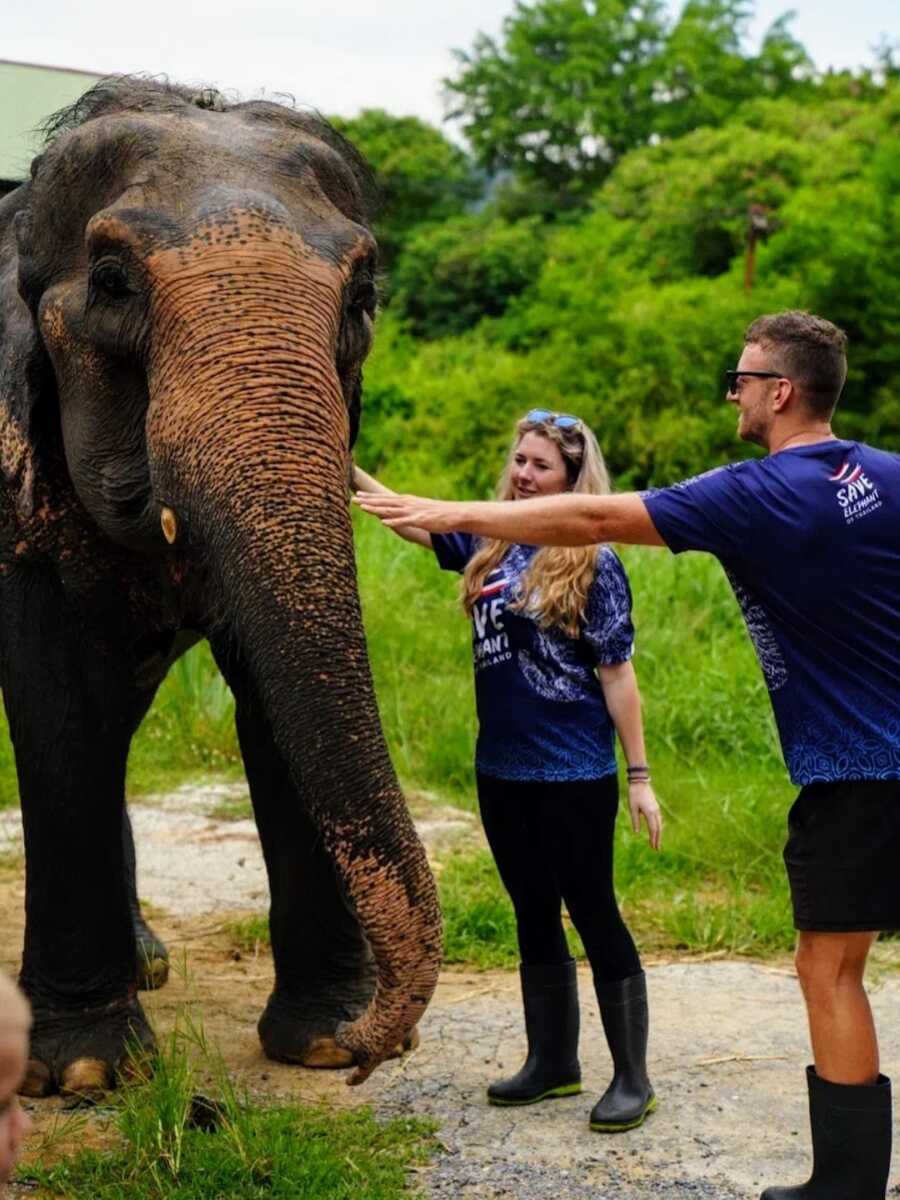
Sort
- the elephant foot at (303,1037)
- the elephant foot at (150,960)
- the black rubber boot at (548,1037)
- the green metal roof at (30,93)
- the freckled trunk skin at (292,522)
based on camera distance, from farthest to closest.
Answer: the green metal roof at (30,93) < the elephant foot at (150,960) < the elephant foot at (303,1037) < the black rubber boot at (548,1037) < the freckled trunk skin at (292,522)

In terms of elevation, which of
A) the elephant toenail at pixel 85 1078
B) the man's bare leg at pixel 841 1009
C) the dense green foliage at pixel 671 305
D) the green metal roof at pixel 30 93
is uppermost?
the dense green foliage at pixel 671 305

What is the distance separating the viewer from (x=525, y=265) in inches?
1313

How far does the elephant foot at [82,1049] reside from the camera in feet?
14.8

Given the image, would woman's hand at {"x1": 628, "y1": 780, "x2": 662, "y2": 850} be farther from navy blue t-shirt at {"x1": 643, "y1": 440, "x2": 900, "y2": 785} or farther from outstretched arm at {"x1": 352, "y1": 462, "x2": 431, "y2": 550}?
outstretched arm at {"x1": 352, "y1": 462, "x2": 431, "y2": 550}

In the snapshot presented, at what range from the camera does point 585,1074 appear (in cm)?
470

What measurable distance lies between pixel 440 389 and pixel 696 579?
14869mm

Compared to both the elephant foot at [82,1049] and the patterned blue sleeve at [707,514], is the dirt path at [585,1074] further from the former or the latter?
the patterned blue sleeve at [707,514]

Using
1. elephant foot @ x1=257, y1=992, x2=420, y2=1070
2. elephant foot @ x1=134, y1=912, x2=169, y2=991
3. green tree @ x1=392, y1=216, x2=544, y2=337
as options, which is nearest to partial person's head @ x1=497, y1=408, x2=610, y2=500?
elephant foot @ x1=257, y1=992, x2=420, y2=1070

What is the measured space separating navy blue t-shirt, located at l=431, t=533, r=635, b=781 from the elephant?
0.60 metres

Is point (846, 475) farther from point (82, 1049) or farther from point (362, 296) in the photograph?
point (82, 1049)

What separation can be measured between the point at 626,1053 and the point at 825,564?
1388 mm

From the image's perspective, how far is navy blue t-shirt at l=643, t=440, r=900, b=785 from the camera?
3641 mm

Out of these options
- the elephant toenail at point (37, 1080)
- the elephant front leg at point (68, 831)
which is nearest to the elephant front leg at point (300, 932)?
the elephant front leg at point (68, 831)

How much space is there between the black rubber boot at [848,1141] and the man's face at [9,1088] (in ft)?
7.12
